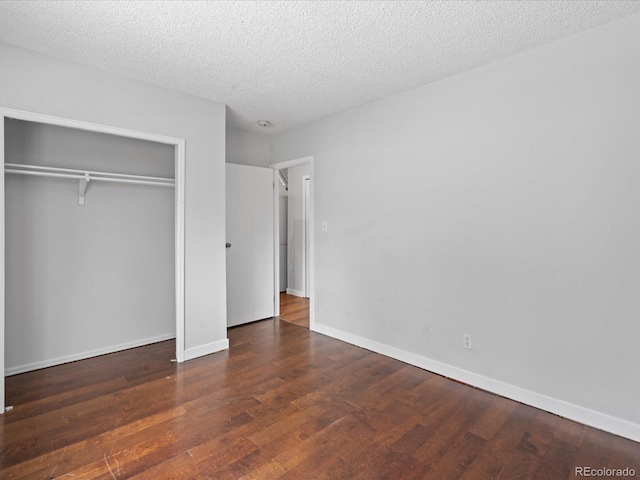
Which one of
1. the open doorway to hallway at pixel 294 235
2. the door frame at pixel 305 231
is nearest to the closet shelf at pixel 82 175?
the open doorway to hallway at pixel 294 235

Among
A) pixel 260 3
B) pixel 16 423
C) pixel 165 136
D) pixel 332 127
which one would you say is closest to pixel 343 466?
pixel 16 423

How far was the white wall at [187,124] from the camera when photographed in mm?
2404

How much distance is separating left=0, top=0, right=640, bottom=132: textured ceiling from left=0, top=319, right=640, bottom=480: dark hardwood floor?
2500mm

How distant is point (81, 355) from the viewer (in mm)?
3094

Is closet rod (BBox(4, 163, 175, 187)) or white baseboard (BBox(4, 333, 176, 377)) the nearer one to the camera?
closet rod (BBox(4, 163, 175, 187))

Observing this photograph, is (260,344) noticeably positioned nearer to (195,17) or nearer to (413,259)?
(413,259)

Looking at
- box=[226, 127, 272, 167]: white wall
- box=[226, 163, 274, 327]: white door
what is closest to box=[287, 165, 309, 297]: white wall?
box=[226, 127, 272, 167]: white wall

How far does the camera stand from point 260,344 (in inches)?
139

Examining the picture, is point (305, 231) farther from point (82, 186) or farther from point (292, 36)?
point (292, 36)

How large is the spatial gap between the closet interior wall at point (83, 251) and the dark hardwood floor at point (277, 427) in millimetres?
326

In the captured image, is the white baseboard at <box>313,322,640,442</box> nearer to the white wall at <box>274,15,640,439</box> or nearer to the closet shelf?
the white wall at <box>274,15,640,439</box>

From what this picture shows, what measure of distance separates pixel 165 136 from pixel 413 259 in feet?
8.21

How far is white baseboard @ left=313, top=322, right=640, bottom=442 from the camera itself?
6.63 ft

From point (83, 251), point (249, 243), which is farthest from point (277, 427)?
point (249, 243)
